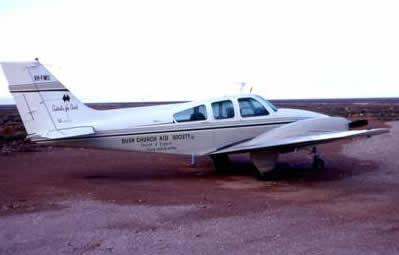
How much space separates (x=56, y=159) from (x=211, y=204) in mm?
10094

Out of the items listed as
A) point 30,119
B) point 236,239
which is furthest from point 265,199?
point 30,119

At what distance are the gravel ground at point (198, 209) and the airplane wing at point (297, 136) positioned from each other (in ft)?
2.81

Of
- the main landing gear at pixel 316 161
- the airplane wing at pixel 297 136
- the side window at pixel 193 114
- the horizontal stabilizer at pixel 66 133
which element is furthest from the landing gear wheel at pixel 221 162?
the horizontal stabilizer at pixel 66 133

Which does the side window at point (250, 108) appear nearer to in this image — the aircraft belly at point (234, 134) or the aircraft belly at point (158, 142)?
the aircraft belly at point (234, 134)

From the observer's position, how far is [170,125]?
1282 centimetres

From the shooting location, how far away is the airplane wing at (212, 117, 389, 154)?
484 inches

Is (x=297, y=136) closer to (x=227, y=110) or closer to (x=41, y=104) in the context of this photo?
(x=227, y=110)

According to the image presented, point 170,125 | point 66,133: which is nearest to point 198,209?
point 170,125

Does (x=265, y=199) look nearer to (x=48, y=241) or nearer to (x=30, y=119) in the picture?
(x=48, y=241)

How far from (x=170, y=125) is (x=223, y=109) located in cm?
149

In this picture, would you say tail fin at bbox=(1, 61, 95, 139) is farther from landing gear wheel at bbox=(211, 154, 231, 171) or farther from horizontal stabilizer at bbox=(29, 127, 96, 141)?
landing gear wheel at bbox=(211, 154, 231, 171)

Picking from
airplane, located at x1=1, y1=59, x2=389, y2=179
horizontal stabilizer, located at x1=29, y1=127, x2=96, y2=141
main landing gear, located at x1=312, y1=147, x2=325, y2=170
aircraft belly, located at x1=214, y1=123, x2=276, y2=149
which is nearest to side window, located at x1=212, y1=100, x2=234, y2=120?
airplane, located at x1=1, y1=59, x2=389, y2=179

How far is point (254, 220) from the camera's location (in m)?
8.00

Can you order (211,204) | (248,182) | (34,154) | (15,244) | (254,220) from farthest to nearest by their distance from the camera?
(34,154) < (248,182) < (211,204) < (254,220) < (15,244)
